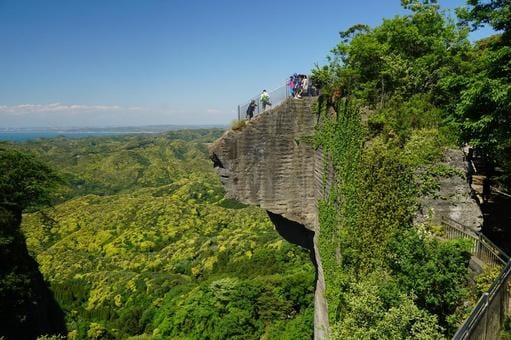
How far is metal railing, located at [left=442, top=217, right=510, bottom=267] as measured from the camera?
7.60m

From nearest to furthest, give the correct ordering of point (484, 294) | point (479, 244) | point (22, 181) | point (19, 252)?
1. point (484, 294)
2. point (479, 244)
3. point (19, 252)
4. point (22, 181)

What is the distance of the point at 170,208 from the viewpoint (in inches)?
3780

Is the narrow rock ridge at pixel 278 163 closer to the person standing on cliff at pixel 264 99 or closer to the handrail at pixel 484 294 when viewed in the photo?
the person standing on cliff at pixel 264 99

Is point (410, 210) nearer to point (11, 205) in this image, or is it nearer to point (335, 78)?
point (335, 78)

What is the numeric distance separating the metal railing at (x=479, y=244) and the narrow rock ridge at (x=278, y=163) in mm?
6000

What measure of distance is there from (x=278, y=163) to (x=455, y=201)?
7291 mm

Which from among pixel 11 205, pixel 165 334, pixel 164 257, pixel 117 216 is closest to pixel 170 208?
pixel 117 216

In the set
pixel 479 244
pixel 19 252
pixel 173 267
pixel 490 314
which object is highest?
pixel 479 244

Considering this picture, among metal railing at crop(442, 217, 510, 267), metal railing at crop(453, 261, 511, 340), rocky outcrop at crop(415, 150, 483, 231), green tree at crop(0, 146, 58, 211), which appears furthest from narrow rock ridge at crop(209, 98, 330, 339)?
green tree at crop(0, 146, 58, 211)

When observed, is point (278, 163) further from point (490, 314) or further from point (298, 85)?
point (490, 314)

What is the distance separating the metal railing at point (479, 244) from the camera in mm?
7602

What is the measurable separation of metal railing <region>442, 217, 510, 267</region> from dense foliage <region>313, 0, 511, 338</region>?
0.98ft

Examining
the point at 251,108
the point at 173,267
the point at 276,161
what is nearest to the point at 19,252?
the point at 251,108

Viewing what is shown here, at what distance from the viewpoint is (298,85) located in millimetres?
15148
